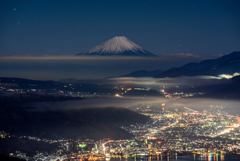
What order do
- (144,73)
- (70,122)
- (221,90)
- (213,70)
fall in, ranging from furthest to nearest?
(213,70) → (144,73) → (221,90) → (70,122)

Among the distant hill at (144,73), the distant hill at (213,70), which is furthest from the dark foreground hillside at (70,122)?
the distant hill at (213,70)

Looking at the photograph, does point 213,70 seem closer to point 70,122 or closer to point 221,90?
point 221,90

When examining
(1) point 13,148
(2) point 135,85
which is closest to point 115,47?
(2) point 135,85

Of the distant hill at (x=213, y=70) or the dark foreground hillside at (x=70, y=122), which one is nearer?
the dark foreground hillside at (x=70, y=122)

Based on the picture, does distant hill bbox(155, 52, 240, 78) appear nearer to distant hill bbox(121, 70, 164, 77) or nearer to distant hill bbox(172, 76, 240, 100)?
distant hill bbox(121, 70, 164, 77)

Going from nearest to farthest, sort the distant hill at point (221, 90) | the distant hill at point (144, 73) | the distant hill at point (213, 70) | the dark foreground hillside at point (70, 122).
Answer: the dark foreground hillside at point (70, 122) < the distant hill at point (221, 90) < the distant hill at point (144, 73) < the distant hill at point (213, 70)

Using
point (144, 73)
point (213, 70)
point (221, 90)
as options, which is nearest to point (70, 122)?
point (221, 90)

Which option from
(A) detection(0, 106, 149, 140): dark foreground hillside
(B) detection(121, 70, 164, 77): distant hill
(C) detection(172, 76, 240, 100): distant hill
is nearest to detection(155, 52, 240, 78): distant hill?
(B) detection(121, 70, 164, 77): distant hill

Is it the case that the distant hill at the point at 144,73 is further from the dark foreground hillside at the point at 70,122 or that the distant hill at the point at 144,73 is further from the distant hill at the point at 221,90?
the dark foreground hillside at the point at 70,122

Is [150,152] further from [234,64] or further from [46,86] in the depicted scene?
[234,64]

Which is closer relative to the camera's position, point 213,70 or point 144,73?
point 144,73

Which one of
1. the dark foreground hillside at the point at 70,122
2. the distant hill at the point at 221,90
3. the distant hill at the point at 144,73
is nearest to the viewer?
the dark foreground hillside at the point at 70,122
